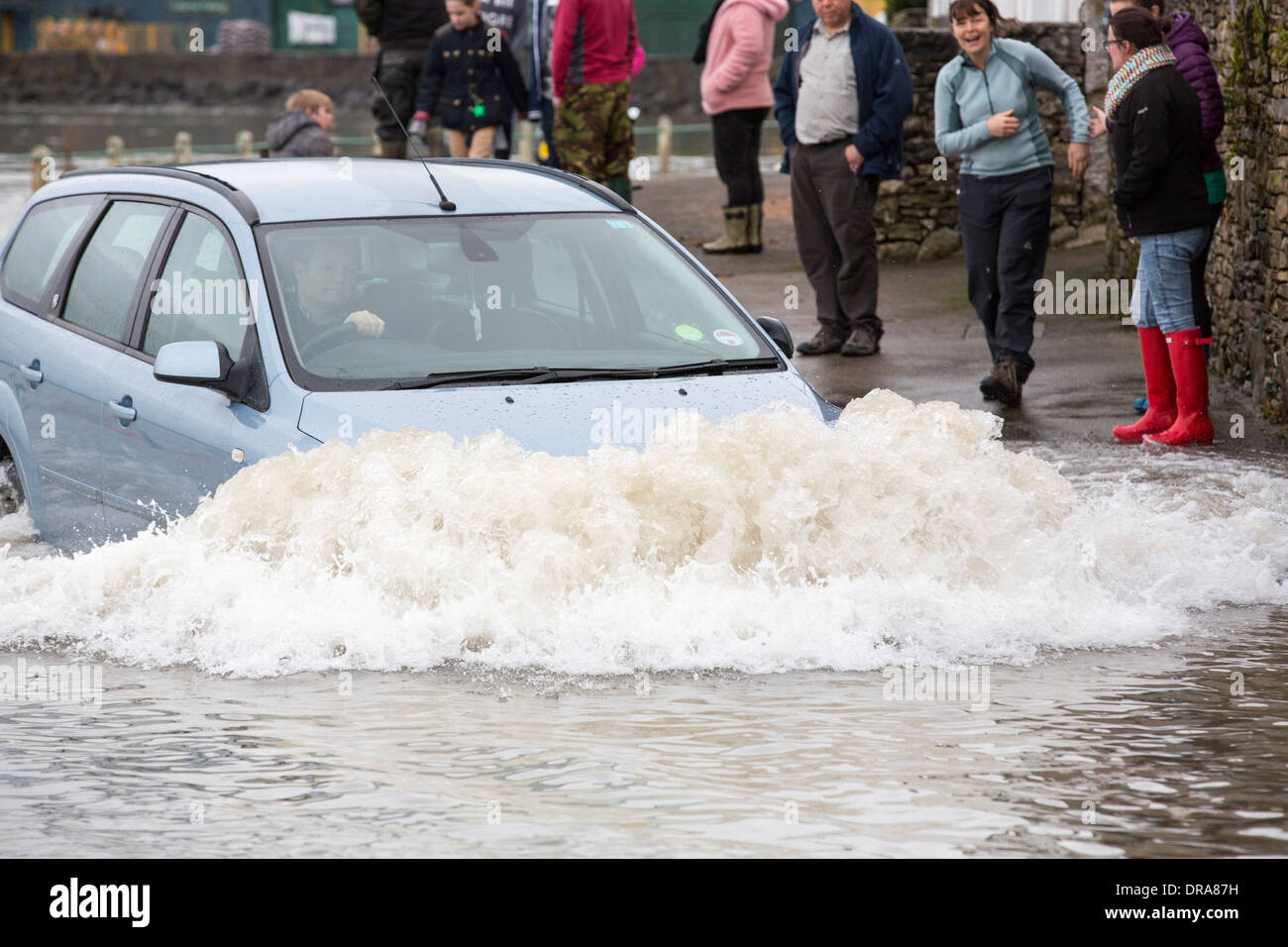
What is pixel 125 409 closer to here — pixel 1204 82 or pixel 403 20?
pixel 1204 82

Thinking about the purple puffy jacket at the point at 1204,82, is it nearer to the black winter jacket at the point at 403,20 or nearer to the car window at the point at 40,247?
the car window at the point at 40,247

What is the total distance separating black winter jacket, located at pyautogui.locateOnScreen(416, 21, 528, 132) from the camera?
1655cm

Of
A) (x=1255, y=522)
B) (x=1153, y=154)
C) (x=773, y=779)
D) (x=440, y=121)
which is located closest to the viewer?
(x=773, y=779)

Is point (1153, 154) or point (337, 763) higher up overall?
point (1153, 154)

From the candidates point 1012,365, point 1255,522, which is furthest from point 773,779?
point 1012,365

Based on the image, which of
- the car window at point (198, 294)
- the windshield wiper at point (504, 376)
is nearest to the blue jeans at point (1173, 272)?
the windshield wiper at point (504, 376)

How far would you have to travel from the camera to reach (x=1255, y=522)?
7625 mm

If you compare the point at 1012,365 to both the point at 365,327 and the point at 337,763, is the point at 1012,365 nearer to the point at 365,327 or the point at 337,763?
the point at 365,327

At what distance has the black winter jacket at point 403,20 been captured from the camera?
1741 cm

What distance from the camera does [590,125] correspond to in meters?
15.7

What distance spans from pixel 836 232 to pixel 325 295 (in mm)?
6251

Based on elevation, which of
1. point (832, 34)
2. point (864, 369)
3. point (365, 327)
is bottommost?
point (864, 369)

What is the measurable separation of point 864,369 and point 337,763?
7.61 m

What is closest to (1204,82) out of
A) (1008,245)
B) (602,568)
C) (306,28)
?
(1008,245)
